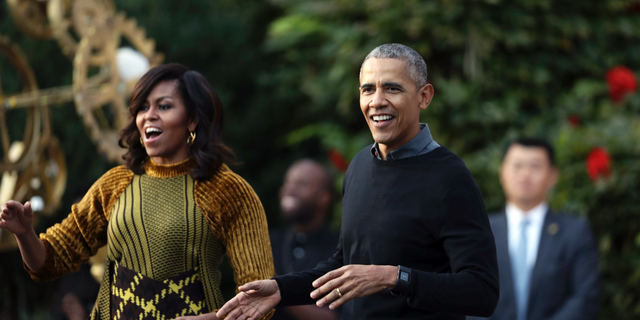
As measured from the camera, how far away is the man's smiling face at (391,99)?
2379 mm

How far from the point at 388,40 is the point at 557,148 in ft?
6.37

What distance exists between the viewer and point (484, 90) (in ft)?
23.2

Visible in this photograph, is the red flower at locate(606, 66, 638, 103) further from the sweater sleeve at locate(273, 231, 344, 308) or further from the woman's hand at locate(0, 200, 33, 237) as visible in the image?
the woman's hand at locate(0, 200, 33, 237)

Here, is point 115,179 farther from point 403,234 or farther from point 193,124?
point 403,234

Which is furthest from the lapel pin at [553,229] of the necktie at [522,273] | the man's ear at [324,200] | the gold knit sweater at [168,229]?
the gold knit sweater at [168,229]

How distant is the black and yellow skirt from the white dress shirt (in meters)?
2.59

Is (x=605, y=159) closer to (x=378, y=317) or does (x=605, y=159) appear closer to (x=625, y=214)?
(x=625, y=214)

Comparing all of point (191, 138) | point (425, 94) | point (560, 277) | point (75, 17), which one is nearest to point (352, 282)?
point (425, 94)

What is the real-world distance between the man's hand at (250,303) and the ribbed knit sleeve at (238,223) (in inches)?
17.1

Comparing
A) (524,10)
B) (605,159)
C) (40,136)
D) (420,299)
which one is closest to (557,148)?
(605,159)

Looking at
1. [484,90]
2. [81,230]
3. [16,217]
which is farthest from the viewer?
[484,90]

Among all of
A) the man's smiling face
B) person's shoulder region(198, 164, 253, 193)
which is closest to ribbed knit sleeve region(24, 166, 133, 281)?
person's shoulder region(198, 164, 253, 193)

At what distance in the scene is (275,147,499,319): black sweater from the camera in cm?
219

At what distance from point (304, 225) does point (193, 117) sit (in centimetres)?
214
